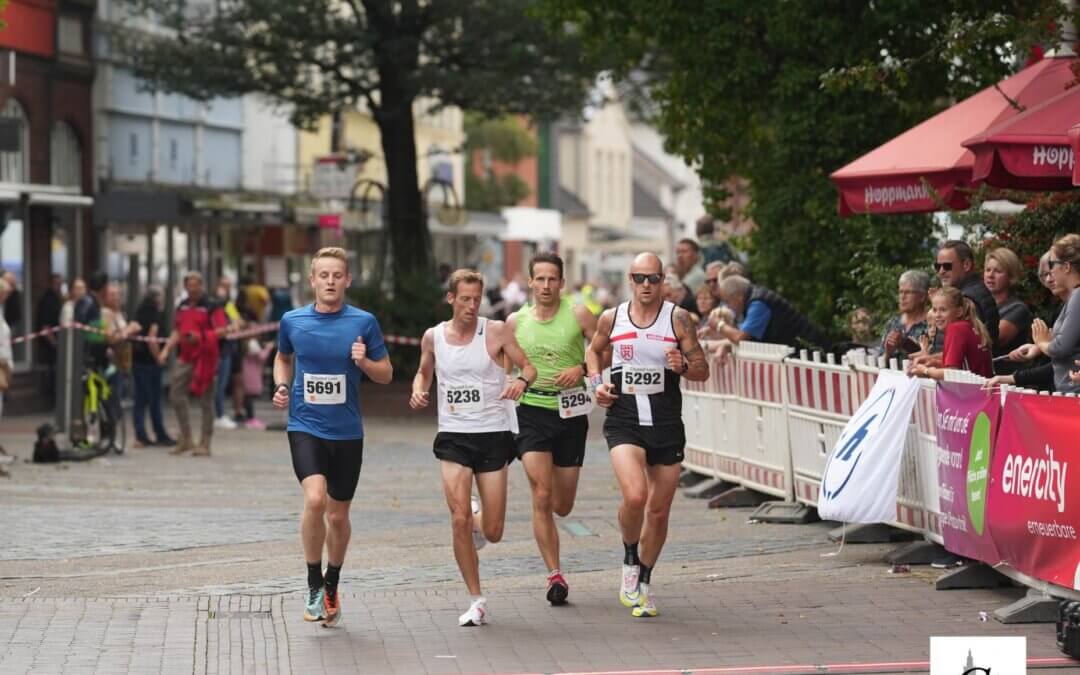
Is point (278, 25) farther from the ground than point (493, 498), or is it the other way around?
point (278, 25)

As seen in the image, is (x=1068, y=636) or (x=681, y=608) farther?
(x=681, y=608)

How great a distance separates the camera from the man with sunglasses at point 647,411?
11.5 metres

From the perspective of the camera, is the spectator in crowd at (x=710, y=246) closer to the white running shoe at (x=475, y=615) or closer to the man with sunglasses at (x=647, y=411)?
the man with sunglasses at (x=647, y=411)

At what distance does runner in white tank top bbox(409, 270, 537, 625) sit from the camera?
11.2m

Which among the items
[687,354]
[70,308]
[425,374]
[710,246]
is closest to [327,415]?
[425,374]

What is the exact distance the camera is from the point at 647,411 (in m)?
11.6

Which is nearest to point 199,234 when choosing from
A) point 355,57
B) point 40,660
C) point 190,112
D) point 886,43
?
point 190,112

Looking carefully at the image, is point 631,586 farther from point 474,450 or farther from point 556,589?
point 474,450

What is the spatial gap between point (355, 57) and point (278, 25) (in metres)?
1.27

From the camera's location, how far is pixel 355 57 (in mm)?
32312

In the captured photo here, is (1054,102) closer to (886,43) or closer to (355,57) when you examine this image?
(886,43)

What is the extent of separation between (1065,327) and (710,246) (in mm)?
10889

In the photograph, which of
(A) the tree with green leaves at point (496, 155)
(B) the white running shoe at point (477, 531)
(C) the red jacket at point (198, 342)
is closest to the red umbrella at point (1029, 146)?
(B) the white running shoe at point (477, 531)

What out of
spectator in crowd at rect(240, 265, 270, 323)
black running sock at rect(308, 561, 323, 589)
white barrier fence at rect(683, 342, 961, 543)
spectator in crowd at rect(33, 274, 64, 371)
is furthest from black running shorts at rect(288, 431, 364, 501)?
spectator in crowd at rect(240, 265, 270, 323)
